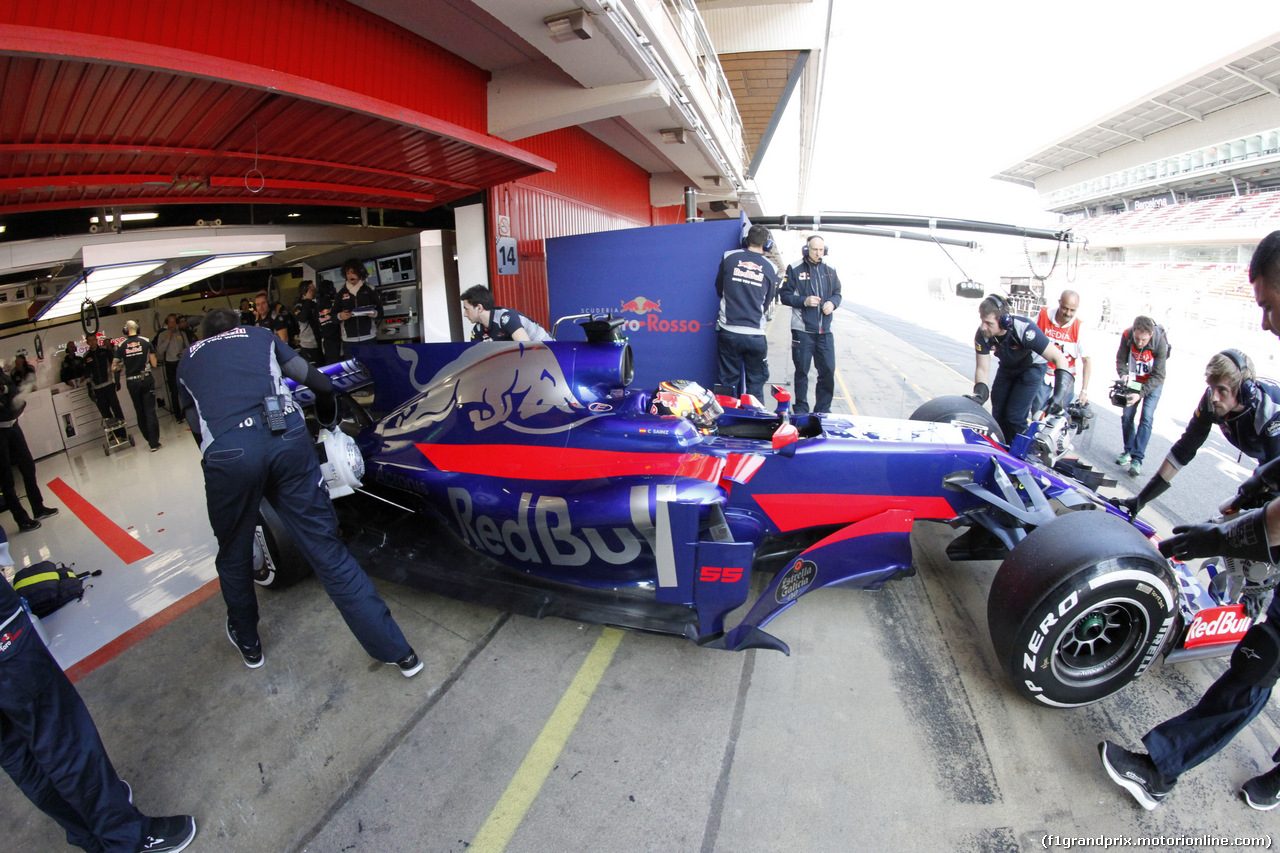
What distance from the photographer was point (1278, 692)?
2496mm

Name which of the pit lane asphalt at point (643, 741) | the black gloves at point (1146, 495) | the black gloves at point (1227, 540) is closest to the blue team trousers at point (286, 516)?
the pit lane asphalt at point (643, 741)

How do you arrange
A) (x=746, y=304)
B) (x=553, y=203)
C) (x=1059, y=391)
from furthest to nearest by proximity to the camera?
1. (x=553, y=203)
2. (x=746, y=304)
3. (x=1059, y=391)

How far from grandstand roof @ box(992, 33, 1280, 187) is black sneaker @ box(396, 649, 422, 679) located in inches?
1184

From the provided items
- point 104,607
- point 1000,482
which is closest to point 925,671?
point 1000,482

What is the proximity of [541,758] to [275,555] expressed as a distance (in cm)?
211

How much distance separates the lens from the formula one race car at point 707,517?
→ 2.28 m

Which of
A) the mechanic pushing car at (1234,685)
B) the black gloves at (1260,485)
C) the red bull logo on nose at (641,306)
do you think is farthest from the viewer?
the red bull logo on nose at (641,306)

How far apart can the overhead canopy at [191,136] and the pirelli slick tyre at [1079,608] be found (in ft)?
14.2

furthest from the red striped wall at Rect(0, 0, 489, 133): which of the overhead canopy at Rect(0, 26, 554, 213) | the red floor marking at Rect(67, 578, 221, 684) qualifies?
the red floor marking at Rect(67, 578, 221, 684)

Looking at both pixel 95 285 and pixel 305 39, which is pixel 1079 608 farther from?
pixel 95 285

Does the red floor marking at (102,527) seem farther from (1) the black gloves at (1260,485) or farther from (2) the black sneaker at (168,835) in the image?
(1) the black gloves at (1260,485)

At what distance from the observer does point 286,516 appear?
8.23 ft

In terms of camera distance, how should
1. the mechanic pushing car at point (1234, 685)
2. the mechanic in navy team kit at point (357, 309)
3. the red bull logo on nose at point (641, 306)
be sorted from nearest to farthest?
the mechanic pushing car at point (1234, 685)
the red bull logo on nose at point (641, 306)
the mechanic in navy team kit at point (357, 309)

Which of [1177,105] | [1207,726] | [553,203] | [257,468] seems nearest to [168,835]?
[257,468]
